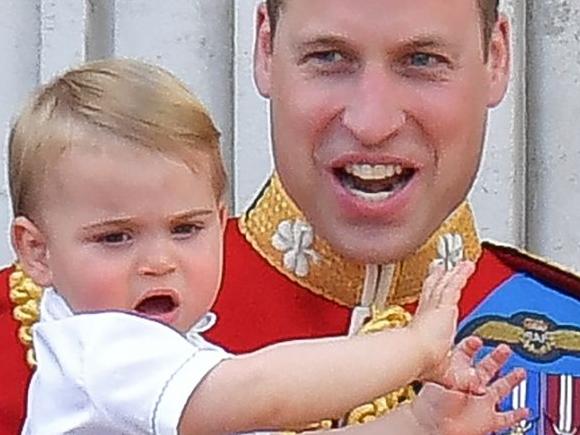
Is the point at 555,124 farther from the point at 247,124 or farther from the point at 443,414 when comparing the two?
the point at 443,414


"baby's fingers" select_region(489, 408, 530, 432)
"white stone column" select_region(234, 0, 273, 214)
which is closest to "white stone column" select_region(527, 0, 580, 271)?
"white stone column" select_region(234, 0, 273, 214)

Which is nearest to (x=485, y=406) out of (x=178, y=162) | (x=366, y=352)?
(x=366, y=352)

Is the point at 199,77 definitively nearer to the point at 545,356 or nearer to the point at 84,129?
the point at 545,356

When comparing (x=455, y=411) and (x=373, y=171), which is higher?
(x=373, y=171)

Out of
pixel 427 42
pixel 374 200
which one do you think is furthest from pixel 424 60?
pixel 374 200

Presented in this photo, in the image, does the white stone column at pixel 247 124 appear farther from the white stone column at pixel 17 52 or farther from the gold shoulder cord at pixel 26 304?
the gold shoulder cord at pixel 26 304

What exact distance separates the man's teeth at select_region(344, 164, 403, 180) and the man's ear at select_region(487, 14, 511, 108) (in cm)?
15

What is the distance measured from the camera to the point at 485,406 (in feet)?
5.16

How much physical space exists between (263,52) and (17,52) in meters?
0.91

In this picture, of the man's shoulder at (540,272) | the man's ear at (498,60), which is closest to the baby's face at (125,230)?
the man's ear at (498,60)

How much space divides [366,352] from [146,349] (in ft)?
0.47

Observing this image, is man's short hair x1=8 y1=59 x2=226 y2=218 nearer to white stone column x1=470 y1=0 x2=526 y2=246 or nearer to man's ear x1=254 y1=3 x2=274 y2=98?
man's ear x1=254 y1=3 x2=274 y2=98

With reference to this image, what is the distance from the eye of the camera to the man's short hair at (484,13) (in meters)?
1.76

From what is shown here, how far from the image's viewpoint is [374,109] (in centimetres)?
167
